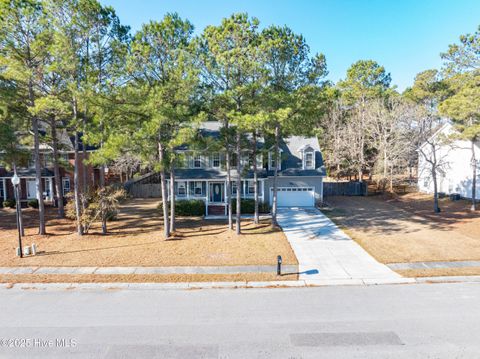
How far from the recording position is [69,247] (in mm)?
14344

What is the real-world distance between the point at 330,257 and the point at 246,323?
22.1 ft

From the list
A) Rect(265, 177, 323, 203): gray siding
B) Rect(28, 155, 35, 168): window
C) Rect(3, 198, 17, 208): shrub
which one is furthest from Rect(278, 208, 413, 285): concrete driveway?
Rect(3, 198, 17, 208): shrub

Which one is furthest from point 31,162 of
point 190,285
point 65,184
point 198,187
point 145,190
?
point 190,285

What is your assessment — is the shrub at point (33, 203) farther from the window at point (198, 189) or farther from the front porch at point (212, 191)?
the window at point (198, 189)

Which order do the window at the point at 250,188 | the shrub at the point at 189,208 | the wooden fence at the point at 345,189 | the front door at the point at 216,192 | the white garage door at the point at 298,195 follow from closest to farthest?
the shrub at the point at 189,208 < the front door at the point at 216,192 < the window at the point at 250,188 < the white garage door at the point at 298,195 < the wooden fence at the point at 345,189

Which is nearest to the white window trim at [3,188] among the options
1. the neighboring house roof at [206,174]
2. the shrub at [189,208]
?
the neighboring house roof at [206,174]

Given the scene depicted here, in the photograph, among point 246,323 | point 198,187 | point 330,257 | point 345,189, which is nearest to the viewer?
point 246,323

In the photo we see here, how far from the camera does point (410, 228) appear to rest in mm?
17656

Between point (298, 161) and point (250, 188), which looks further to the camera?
point (298, 161)

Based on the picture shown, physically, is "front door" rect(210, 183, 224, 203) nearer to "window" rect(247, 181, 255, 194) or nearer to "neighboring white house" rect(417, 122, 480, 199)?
"window" rect(247, 181, 255, 194)

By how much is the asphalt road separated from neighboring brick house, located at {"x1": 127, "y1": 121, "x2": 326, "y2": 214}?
13333 millimetres

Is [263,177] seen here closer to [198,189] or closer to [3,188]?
[198,189]

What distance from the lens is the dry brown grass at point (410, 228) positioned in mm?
13125

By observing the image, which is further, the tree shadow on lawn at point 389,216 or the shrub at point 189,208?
the shrub at point 189,208
